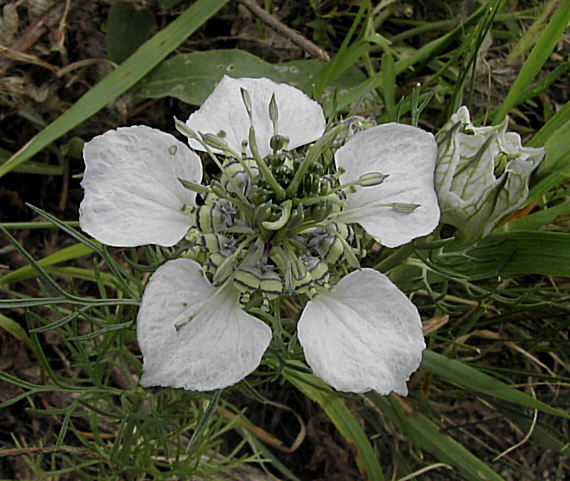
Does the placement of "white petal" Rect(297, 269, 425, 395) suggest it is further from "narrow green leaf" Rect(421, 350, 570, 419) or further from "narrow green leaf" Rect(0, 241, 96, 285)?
"narrow green leaf" Rect(0, 241, 96, 285)

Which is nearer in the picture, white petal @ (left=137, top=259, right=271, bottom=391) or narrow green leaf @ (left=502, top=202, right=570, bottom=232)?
white petal @ (left=137, top=259, right=271, bottom=391)

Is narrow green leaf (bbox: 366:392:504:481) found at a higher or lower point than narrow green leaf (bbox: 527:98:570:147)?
lower

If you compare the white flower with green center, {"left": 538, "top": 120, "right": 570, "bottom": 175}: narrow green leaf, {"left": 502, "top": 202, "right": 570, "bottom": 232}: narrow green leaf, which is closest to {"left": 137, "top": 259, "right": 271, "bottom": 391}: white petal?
the white flower with green center

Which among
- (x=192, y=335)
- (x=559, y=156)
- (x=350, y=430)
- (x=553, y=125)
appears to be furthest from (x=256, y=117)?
(x=350, y=430)

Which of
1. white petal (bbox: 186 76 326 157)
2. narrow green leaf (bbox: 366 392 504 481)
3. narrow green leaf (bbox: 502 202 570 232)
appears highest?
white petal (bbox: 186 76 326 157)

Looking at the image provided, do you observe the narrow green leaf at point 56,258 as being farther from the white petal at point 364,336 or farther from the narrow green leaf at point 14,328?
the white petal at point 364,336

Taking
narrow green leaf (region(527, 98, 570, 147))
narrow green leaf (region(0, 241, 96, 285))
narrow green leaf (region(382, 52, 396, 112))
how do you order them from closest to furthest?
1. narrow green leaf (region(527, 98, 570, 147))
2. narrow green leaf (region(0, 241, 96, 285))
3. narrow green leaf (region(382, 52, 396, 112))

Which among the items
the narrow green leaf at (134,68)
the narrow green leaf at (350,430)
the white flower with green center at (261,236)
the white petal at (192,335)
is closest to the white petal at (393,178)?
the white flower with green center at (261,236)

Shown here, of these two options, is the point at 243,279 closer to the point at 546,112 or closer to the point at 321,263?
the point at 321,263

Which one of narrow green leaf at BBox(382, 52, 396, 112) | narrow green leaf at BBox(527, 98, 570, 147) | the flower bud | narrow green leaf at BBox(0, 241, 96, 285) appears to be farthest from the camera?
narrow green leaf at BBox(382, 52, 396, 112)
